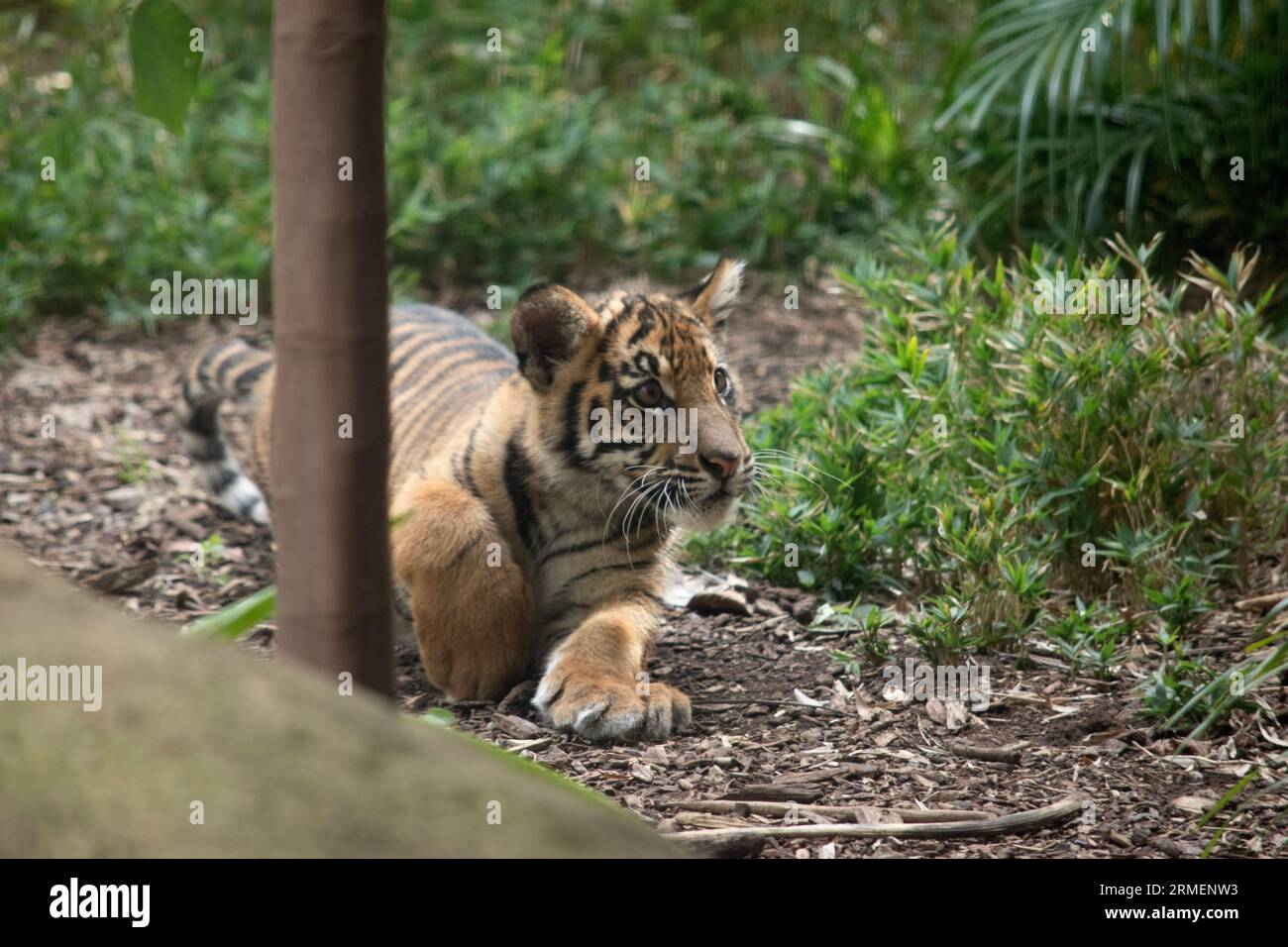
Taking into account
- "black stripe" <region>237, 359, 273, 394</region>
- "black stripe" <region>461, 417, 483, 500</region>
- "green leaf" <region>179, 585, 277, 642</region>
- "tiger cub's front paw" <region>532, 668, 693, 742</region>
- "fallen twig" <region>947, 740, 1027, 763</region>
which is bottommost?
"fallen twig" <region>947, 740, 1027, 763</region>

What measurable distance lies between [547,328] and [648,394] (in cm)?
32

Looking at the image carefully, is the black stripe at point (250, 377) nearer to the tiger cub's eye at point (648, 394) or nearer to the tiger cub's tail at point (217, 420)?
the tiger cub's tail at point (217, 420)

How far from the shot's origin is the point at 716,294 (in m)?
3.98

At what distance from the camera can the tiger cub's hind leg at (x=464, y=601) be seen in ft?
11.9

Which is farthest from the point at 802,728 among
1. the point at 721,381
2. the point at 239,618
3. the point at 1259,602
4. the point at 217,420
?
the point at 217,420

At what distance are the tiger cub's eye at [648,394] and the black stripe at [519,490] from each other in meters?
0.37

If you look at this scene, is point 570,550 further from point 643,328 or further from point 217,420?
point 217,420

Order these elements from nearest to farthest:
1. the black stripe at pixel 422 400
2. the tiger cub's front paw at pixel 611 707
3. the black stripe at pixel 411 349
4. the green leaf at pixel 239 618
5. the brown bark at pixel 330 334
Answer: the brown bark at pixel 330 334 → the green leaf at pixel 239 618 → the tiger cub's front paw at pixel 611 707 → the black stripe at pixel 422 400 → the black stripe at pixel 411 349

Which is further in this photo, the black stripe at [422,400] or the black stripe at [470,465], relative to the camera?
the black stripe at [422,400]

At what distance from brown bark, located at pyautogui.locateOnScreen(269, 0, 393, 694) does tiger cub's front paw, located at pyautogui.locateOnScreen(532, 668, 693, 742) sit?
5.48 feet

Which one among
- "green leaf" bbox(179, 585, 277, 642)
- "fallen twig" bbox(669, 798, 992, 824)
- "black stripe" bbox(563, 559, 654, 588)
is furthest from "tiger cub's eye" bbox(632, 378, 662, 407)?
"green leaf" bbox(179, 585, 277, 642)

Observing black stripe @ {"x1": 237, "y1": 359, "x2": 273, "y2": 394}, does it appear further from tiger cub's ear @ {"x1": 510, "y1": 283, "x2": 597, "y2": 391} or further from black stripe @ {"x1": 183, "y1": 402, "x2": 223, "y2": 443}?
tiger cub's ear @ {"x1": 510, "y1": 283, "x2": 597, "y2": 391}

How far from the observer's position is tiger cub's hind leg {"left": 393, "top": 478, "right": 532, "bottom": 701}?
11.9 feet

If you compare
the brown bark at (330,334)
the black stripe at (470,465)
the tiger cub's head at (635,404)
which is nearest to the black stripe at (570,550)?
the tiger cub's head at (635,404)
